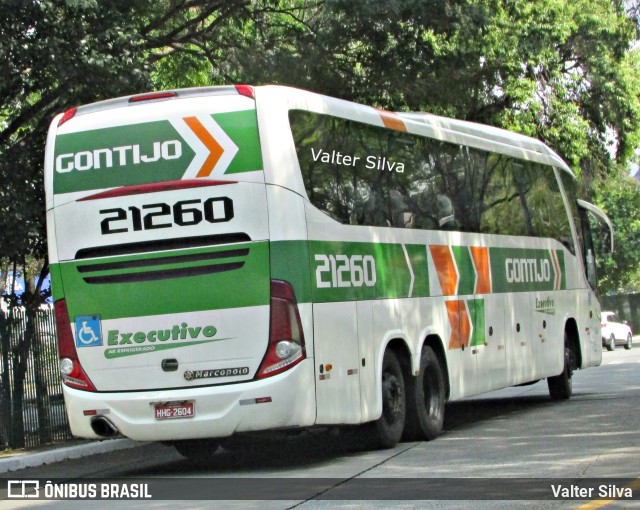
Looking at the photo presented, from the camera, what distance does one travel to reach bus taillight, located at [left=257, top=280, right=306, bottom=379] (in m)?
10.9

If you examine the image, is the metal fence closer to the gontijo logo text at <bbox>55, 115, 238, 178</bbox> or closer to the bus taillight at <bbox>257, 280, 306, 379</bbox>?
the gontijo logo text at <bbox>55, 115, 238, 178</bbox>

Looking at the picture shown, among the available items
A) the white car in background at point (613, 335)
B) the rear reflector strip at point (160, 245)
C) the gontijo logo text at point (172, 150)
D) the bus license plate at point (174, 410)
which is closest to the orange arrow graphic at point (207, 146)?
the gontijo logo text at point (172, 150)

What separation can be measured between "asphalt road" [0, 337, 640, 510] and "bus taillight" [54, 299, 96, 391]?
1116 millimetres

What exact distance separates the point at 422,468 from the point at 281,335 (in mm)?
1772

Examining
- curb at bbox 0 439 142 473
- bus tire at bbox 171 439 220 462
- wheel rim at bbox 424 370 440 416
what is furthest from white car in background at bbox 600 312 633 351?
bus tire at bbox 171 439 220 462

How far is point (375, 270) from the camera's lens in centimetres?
1247

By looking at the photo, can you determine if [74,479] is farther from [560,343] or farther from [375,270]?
[560,343]

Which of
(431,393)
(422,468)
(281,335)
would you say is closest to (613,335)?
(431,393)

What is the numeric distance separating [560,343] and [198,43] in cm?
812

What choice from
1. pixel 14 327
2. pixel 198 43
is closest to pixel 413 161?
pixel 14 327

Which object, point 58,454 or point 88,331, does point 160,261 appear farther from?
point 58,454

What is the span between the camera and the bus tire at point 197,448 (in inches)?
504

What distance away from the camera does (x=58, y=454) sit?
14.0 metres

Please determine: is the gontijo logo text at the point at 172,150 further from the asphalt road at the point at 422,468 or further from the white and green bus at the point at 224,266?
the asphalt road at the point at 422,468
